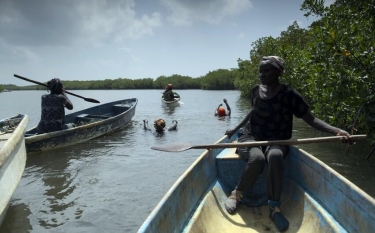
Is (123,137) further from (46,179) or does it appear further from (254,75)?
(254,75)

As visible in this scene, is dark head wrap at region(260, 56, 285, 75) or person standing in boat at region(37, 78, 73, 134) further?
person standing in boat at region(37, 78, 73, 134)

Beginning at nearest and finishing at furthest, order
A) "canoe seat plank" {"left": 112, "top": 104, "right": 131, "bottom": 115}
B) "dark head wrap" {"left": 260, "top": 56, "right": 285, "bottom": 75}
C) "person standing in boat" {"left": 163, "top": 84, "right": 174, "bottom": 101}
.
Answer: "dark head wrap" {"left": 260, "top": 56, "right": 285, "bottom": 75}, "canoe seat plank" {"left": 112, "top": 104, "right": 131, "bottom": 115}, "person standing in boat" {"left": 163, "top": 84, "right": 174, "bottom": 101}

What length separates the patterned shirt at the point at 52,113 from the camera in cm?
858

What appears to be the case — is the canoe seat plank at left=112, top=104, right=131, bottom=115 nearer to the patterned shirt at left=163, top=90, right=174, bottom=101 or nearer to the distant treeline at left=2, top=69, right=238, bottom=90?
the patterned shirt at left=163, top=90, right=174, bottom=101

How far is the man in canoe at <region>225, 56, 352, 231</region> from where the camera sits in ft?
11.4

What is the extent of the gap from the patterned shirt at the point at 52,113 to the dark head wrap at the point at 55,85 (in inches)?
6.3

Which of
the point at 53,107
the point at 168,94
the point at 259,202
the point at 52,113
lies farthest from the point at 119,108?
the point at 259,202

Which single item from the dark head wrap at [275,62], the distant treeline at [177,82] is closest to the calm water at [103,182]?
the dark head wrap at [275,62]

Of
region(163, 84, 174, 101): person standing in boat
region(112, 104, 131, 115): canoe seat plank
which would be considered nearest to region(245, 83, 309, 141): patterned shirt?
region(112, 104, 131, 115): canoe seat plank

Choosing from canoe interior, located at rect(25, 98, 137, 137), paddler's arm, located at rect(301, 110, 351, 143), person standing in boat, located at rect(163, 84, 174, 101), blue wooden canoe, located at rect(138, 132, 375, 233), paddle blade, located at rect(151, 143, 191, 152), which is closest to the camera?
blue wooden canoe, located at rect(138, 132, 375, 233)

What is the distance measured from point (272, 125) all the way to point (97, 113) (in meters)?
12.0

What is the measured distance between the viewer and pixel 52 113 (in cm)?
888

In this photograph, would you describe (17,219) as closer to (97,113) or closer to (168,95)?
(97,113)

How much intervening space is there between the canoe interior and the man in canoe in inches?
293
